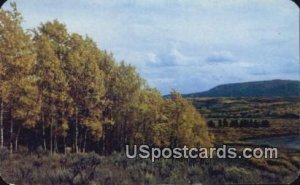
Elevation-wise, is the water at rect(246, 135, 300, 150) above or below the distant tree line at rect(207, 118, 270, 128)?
below

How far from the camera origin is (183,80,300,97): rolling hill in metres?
9.71

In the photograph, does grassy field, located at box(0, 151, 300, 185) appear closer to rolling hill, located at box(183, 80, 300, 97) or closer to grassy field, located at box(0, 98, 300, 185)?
grassy field, located at box(0, 98, 300, 185)

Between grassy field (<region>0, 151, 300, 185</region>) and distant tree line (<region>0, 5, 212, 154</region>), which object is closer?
grassy field (<region>0, 151, 300, 185</region>)

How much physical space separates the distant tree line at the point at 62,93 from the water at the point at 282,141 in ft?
4.51

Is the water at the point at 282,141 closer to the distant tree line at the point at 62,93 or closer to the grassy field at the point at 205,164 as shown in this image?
the grassy field at the point at 205,164

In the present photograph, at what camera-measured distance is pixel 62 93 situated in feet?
33.6

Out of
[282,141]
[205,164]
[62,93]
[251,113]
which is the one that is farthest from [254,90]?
[62,93]

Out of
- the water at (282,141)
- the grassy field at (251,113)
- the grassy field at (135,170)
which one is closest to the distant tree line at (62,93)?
the grassy field at (135,170)

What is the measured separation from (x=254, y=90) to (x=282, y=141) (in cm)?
72

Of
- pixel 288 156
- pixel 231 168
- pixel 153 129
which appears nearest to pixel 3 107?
pixel 153 129

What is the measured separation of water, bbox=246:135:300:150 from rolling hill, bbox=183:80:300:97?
0.52 m

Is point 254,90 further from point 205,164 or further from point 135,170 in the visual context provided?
point 135,170

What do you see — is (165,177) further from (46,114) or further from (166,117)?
(46,114)

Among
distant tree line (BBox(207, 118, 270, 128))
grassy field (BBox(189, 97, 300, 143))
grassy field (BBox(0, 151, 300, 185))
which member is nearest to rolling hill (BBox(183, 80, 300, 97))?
grassy field (BBox(189, 97, 300, 143))
